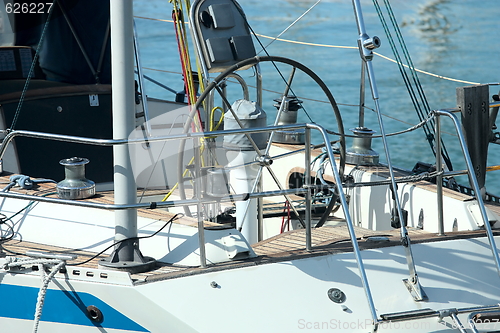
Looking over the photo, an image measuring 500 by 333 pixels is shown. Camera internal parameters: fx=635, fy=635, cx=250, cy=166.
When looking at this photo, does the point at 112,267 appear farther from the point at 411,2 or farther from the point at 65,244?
the point at 411,2

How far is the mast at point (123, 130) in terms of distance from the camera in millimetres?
2754

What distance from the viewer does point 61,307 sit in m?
2.88

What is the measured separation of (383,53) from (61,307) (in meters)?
14.1

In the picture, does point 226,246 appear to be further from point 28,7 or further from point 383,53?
point 383,53

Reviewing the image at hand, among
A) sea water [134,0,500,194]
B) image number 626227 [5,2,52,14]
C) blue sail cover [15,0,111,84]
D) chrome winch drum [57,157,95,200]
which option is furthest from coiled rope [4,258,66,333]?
sea water [134,0,500,194]

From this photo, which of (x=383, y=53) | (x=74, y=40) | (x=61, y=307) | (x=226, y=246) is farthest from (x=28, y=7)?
(x=383, y=53)

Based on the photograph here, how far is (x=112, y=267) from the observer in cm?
287

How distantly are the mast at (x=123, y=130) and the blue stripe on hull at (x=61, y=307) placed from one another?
0.19 m

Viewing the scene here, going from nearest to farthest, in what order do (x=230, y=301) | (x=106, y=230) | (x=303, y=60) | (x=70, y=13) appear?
(x=230, y=301)
(x=106, y=230)
(x=70, y=13)
(x=303, y=60)

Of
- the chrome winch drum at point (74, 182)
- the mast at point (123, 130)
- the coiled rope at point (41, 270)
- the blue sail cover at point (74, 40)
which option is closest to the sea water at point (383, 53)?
the blue sail cover at point (74, 40)

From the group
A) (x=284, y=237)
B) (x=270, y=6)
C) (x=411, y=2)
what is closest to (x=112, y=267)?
(x=284, y=237)

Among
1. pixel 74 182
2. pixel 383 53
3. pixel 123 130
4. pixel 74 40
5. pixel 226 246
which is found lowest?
pixel 226 246

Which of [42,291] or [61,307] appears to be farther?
[61,307]

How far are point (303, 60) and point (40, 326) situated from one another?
15.2 meters
